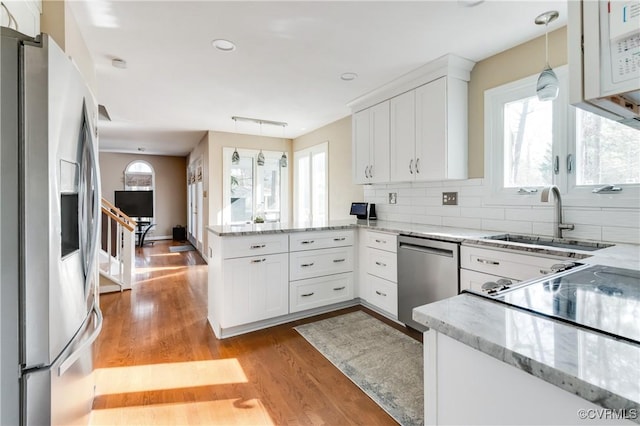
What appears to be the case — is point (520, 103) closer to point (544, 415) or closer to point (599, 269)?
point (599, 269)

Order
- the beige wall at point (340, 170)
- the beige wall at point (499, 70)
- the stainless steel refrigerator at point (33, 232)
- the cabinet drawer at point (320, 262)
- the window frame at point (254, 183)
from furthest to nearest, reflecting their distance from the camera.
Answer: the window frame at point (254, 183) < the beige wall at point (340, 170) < the cabinet drawer at point (320, 262) < the beige wall at point (499, 70) < the stainless steel refrigerator at point (33, 232)

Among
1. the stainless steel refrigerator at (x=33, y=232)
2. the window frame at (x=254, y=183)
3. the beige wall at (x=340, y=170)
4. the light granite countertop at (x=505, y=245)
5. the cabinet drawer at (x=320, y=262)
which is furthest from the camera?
the window frame at (x=254, y=183)

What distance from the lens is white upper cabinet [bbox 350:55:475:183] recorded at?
2773 mm

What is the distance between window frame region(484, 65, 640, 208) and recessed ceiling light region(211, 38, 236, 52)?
7.22ft

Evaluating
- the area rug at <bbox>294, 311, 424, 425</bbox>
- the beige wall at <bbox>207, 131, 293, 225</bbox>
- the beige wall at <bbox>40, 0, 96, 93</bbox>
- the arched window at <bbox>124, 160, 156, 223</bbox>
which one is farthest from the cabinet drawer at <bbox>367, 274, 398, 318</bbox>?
the arched window at <bbox>124, 160, 156, 223</bbox>

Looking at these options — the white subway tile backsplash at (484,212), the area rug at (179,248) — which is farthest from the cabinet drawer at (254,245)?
the area rug at (179,248)

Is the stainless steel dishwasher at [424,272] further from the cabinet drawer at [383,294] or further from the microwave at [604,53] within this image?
the microwave at [604,53]

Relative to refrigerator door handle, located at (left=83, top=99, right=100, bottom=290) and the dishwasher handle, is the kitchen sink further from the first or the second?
refrigerator door handle, located at (left=83, top=99, right=100, bottom=290)

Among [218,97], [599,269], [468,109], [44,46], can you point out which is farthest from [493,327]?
[218,97]

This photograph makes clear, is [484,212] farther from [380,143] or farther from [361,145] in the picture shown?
[361,145]

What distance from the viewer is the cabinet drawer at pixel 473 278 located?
2.15 meters

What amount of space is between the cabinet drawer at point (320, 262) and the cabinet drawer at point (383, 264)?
244 mm

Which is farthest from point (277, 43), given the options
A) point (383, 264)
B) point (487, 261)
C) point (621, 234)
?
point (621, 234)

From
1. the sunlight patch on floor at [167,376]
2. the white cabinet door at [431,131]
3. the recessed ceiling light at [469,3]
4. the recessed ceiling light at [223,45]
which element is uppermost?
the recessed ceiling light at [223,45]
